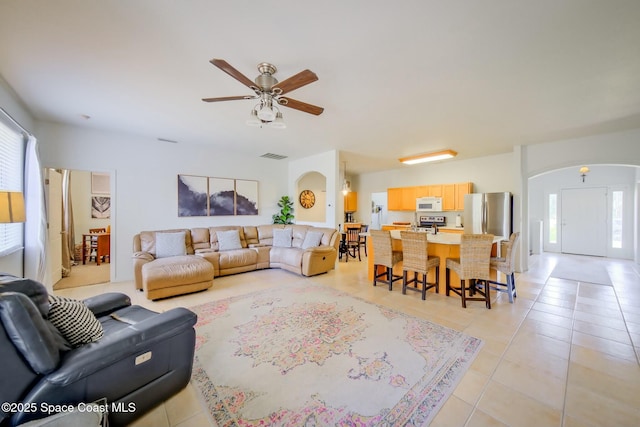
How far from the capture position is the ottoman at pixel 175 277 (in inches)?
137

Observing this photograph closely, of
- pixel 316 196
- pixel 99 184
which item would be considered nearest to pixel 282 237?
pixel 316 196

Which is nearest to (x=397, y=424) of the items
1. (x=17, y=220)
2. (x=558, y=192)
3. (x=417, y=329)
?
(x=417, y=329)

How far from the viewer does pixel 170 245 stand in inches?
178

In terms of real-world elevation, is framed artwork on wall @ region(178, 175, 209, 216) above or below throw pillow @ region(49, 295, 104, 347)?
above

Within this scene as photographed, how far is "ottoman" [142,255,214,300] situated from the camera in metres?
3.47

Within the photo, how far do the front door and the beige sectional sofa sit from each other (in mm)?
7094

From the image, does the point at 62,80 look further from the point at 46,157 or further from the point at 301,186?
the point at 301,186

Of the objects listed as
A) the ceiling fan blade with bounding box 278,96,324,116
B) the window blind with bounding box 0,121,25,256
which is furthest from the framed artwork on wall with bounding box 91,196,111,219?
the ceiling fan blade with bounding box 278,96,324,116

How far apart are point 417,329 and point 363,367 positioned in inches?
37.2

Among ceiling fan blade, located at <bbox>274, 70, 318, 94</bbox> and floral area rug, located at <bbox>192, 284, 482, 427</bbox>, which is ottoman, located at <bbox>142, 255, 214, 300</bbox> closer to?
floral area rug, located at <bbox>192, 284, 482, 427</bbox>

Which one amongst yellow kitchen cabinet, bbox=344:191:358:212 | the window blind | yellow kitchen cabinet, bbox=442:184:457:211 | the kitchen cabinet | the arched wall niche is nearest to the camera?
the window blind

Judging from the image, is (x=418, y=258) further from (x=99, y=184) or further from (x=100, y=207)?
(x=99, y=184)

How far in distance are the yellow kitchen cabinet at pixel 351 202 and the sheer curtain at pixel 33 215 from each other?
7331 mm

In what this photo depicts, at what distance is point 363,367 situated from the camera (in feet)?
6.74
